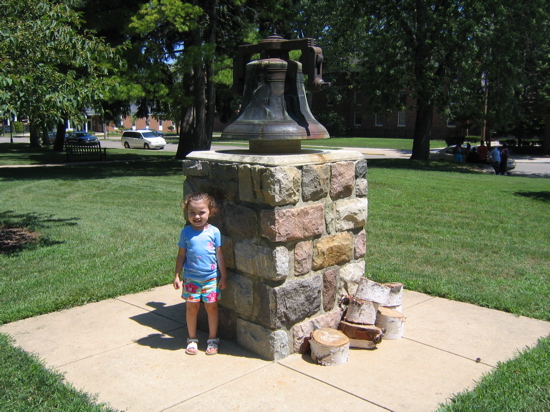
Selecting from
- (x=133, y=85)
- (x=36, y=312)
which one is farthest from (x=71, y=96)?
(x=133, y=85)

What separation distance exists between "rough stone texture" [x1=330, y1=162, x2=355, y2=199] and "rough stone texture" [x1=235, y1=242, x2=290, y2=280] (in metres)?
0.69

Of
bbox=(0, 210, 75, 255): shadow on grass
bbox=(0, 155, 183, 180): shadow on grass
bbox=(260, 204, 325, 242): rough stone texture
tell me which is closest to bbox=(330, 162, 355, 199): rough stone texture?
bbox=(260, 204, 325, 242): rough stone texture

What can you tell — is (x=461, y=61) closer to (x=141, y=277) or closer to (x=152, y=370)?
(x=141, y=277)

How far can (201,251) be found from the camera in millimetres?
3980

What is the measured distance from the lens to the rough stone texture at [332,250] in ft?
13.6

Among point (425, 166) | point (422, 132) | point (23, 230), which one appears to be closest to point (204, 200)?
point (23, 230)

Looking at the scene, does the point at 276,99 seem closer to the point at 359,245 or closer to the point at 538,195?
the point at 359,245

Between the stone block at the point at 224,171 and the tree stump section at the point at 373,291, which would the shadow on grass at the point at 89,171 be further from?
the tree stump section at the point at 373,291

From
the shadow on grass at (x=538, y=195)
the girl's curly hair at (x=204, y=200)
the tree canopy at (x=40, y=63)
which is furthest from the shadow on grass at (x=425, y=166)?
the girl's curly hair at (x=204, y=200)

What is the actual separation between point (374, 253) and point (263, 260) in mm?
3440

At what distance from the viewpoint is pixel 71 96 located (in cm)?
639

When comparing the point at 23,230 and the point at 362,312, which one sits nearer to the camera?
the point at 362,312

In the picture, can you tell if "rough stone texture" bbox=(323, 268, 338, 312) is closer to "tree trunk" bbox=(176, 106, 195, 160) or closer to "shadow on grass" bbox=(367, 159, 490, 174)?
"shadow on grass" bbox=(367, 159, 490, 174)

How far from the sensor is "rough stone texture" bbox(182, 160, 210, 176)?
4.29 meters
